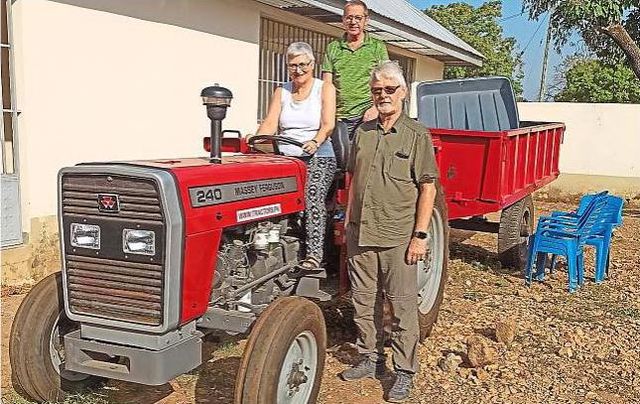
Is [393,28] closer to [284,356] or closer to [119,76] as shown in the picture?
[119,76]

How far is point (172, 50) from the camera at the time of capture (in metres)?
7.72

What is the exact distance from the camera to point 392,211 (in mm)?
3740

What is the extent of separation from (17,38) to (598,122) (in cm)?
1213

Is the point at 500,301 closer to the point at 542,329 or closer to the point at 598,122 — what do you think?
the point at 542,329

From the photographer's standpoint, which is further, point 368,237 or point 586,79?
point 586,79

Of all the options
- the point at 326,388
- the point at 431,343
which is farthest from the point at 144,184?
the point at 431,343

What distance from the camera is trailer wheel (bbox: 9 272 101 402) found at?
3426mm

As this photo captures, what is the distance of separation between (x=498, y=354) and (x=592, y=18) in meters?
10.9

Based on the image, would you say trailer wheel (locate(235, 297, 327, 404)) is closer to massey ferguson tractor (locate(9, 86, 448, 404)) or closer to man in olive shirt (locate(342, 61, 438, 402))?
massey ferguson tractor (locate(9, 86, 448, 404))

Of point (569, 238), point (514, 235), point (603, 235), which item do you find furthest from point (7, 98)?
point (603, 235)

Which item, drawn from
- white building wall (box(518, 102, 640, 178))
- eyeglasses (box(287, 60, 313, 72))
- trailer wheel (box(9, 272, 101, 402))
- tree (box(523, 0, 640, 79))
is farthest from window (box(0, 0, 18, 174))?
white building wall (box(518, 102, 640, 178))

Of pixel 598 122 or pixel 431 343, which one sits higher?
pixel 598 122

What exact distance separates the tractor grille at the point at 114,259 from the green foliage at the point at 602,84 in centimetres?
2389

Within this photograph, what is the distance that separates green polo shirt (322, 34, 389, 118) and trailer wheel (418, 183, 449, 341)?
0.84 m
